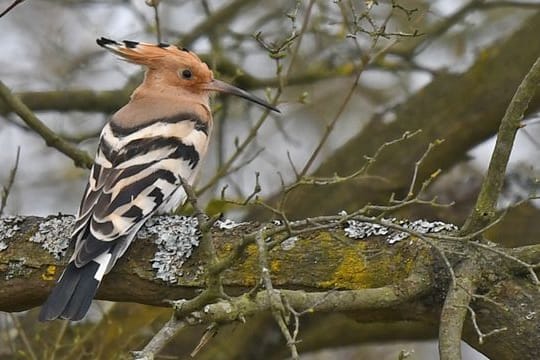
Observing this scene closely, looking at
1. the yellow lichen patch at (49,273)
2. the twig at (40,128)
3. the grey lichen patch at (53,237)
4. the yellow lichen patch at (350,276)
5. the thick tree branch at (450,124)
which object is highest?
the thick tree branch at (450,124)

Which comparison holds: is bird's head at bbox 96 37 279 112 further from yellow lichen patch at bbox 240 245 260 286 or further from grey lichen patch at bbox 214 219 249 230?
yellow lichen patch at bbox 240 245 260 286

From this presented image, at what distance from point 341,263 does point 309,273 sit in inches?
3.4

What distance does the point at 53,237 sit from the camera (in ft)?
9.99

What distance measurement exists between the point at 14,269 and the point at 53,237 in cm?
15

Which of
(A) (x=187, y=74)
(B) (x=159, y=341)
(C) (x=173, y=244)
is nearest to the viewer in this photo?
(B) (x=159, y=341)

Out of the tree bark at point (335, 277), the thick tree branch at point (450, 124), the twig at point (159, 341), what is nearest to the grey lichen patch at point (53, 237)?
the tree bark at point (335, 277)

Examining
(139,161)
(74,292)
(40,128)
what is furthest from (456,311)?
(40,128)

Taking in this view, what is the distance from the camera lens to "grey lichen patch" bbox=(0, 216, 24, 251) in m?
3.03

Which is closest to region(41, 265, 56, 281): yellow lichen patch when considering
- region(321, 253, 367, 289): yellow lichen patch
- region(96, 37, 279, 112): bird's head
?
region(321, 253, 367, 289): yellow lichen patch

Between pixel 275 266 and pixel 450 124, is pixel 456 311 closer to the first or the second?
pixel 275 266

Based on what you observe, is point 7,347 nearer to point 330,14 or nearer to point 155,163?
point 155,163

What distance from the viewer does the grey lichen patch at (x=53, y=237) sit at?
302cm

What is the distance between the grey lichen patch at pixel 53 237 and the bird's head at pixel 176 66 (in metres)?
1.64

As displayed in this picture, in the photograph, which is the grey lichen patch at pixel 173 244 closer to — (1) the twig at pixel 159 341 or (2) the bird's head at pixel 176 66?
(1) the twig at pixel 159 341
